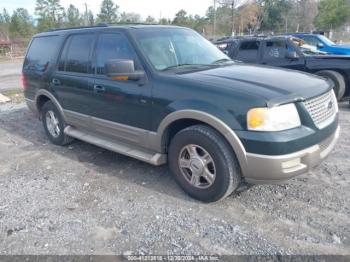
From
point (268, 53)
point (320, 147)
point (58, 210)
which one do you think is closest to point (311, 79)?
point (320, 147)

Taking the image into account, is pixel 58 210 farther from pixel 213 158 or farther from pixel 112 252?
pixel 213 158

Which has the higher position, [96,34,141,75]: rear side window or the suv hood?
[96,34,141,75]: rear side window

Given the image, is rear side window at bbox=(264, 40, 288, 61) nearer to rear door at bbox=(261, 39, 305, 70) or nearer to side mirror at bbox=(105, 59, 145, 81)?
rear door at bbox=(261, 39, 305, 70)

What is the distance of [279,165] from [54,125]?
13.6ft

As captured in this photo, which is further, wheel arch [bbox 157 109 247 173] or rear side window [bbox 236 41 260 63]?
rear side window [bbox 236 41 260 63]

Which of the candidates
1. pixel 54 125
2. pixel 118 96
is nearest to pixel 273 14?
pixel 54 125

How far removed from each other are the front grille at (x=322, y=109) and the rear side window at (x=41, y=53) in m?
4.00

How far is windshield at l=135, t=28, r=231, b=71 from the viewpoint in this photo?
4070 mm

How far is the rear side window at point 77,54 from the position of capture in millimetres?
4762

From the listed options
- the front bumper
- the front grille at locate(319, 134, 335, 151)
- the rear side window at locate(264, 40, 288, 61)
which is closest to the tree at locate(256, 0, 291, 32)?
the rear side window at locate(264, 40, 288, 61)

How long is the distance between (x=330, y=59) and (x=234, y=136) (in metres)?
5.79

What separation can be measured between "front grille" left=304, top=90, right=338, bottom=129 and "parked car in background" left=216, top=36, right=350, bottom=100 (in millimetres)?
4240

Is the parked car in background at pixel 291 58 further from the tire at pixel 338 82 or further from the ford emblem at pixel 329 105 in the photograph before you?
the ford emblem at pixel 329 105

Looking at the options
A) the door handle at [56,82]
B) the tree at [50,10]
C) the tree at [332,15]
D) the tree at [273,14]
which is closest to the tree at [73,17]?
the tree at [50,10]
